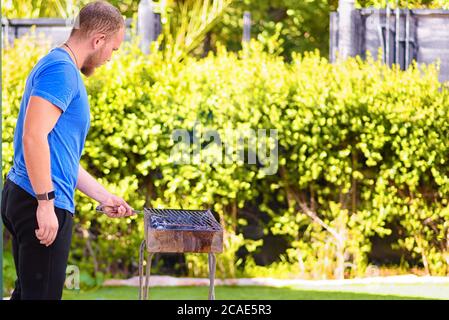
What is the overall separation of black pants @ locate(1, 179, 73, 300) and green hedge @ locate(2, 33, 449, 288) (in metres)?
3.30

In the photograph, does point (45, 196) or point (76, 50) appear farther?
point (76, 50)

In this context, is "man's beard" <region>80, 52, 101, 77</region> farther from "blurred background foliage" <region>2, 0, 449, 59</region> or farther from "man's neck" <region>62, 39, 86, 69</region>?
"blurred background foliage" <region>2, 0, 449, 59</region>

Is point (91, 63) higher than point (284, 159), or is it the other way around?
point (91, 63)

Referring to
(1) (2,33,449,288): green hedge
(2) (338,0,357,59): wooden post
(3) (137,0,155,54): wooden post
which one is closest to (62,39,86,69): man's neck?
(1) (2,33,449,288): green hedge

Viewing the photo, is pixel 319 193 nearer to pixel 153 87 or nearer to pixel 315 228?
pixel 315 228

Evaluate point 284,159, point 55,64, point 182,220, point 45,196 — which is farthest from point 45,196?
point 284,159

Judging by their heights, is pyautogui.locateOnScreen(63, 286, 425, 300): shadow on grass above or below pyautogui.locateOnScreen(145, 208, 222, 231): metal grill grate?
below

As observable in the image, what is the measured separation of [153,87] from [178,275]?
4.23ft

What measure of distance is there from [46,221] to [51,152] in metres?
0.22

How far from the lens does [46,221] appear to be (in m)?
2.96

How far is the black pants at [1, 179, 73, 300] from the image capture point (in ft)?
9.94

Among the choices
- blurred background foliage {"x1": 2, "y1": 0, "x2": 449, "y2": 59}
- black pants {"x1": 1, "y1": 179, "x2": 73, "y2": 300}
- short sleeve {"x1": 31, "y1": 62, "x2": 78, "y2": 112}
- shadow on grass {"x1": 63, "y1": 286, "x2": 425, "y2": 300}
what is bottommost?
shadow on grass {"x1": 63, "y1": 286, "x2": 425, "y2": 300}

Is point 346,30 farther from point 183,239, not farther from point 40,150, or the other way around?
point 40,150

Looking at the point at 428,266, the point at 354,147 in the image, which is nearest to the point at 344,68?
the point at 354,147
